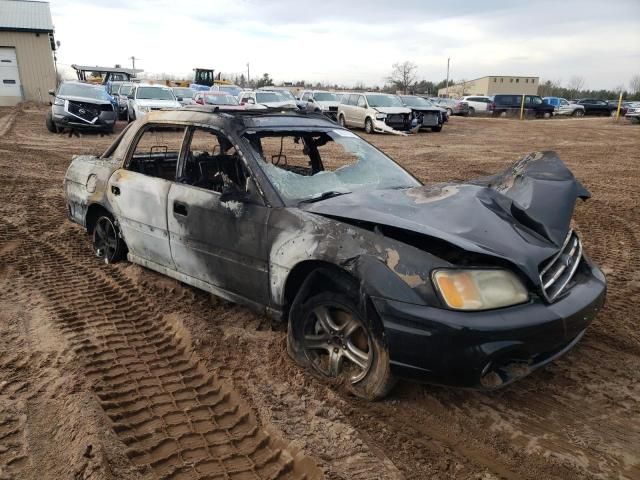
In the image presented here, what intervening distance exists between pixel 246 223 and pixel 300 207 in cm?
40

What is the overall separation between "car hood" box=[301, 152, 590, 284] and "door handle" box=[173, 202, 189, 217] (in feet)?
3.42

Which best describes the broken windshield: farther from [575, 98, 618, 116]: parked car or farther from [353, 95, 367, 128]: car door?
[575, 98, 618, 116]: parked car

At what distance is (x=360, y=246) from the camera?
8.56 ft

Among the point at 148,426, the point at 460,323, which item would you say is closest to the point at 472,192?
the point at 460,323

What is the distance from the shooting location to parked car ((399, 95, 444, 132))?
21047mm

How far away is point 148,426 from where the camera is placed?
8.36ft

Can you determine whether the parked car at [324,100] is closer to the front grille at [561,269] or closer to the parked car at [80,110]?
the parked car at [80,110]

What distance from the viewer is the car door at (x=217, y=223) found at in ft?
10.5

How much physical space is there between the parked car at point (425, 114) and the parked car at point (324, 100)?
313 cm

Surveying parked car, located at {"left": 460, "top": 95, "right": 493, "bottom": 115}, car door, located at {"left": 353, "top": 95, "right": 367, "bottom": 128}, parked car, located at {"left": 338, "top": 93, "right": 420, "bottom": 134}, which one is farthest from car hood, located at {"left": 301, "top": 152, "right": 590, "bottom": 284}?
parked car, located at {"left": 460, "top": 95, "right": 493, "bottom": 115}

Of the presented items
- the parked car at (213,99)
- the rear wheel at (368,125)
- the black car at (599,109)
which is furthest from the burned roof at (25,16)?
the black car at (599,109)

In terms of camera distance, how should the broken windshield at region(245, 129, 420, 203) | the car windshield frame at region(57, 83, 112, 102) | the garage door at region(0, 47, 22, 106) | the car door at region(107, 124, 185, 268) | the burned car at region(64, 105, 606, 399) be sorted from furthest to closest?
the garage door at region(0, 47, 22, 106), the car windshield frame at region(57, 83, 112, 102), the car door at region(107, 124, 185, 268), the broken windshield at region(245, 129, 420, 203), the burned car at region(64, 105, 606, 399)

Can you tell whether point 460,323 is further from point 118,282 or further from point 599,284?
point 118,282

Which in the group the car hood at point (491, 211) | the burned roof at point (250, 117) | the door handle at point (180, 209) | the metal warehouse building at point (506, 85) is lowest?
the door handle at point (180, 209)
